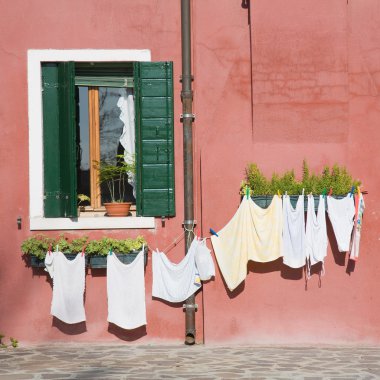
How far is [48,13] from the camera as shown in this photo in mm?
8227

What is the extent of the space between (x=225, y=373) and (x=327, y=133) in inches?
111

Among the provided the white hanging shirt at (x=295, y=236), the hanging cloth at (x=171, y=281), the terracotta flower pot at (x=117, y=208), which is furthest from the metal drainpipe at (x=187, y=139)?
the white hanging shirt at (x=295, y=236)

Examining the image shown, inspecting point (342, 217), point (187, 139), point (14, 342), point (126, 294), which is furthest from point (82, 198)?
point (342, 217)

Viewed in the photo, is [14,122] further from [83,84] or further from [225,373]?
[225,373]

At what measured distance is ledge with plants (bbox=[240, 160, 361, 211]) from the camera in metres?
8.05

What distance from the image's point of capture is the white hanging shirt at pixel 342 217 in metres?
8.00

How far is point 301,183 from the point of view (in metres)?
8.09

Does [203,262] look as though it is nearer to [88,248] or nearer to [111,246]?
[111,246]

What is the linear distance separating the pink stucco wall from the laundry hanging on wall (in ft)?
0.79

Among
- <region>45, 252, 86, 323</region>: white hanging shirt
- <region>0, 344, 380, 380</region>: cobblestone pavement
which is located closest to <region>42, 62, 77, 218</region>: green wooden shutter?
<region>45, 252, 86, 323</region>: white hanging shirt

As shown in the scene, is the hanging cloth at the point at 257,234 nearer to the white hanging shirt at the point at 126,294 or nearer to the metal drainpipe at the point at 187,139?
the metal drainpipe at the point at 187,139

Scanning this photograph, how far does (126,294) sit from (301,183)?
7.03ft

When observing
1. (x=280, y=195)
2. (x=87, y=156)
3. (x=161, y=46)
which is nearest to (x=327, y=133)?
(x=280, y=195)

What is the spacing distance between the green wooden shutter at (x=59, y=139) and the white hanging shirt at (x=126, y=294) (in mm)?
754
